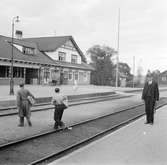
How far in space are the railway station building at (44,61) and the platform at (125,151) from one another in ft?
99.7

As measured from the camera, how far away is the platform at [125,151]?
7.05 metres

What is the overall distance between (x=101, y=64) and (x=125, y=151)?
84.4 metres

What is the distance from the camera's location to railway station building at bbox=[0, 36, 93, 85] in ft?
136

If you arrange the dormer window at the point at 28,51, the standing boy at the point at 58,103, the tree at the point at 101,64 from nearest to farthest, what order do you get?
1. the standing boy at the point at 58,103
2. the dormer window at the point at 28,51
3. the tree at the point at 101,64

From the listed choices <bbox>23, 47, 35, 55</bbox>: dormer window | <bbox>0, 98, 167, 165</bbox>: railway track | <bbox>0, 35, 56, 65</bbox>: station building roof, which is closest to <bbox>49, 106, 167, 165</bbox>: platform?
<bbox>0, 98, 167, 165</bbox>: railway track

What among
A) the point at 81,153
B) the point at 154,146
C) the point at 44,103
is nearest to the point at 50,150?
the point at 81,153

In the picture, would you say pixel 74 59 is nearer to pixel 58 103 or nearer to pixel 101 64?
pixel 101 64

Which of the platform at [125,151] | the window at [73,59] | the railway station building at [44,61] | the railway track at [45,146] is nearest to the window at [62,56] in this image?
the railway station building at [44,61]

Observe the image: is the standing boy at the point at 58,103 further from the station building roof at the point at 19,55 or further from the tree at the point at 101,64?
the tree at the point at 101,64

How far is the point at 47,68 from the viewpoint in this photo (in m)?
48.4

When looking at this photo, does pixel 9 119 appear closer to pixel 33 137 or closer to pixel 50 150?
pixel 33 137

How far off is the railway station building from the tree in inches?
949

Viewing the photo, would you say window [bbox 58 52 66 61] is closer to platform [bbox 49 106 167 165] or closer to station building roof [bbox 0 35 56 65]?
station building roof [bbox 0 35 56 65]

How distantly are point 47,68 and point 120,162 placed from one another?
1656 inches
